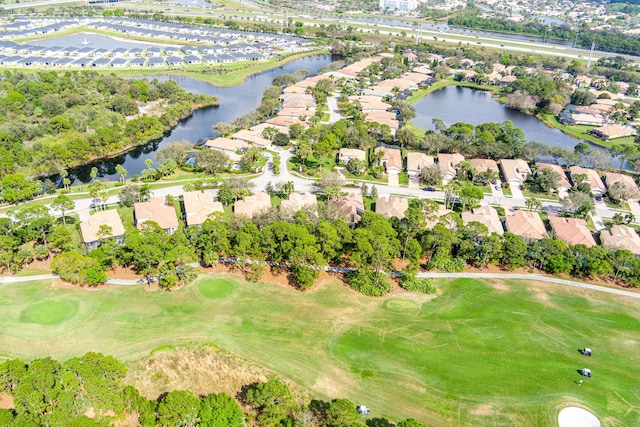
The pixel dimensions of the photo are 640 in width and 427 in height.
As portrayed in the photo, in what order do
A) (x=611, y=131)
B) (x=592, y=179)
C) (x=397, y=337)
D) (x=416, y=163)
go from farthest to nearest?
(x=611, y=131) → (x=416, y=163) → (x=592, y=179) → (x=397, y=337)

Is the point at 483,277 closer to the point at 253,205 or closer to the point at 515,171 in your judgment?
the point at 253,205

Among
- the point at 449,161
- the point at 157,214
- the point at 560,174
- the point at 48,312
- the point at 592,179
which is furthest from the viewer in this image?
the point at 449,161

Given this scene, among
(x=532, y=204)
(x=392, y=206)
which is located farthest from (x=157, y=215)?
(x=532, y=204)

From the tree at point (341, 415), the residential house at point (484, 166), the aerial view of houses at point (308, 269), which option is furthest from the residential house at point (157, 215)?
the residential house at point (484, 166)

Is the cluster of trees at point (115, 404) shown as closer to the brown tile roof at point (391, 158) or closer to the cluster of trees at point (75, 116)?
the brown tile roof at point (391, 158)

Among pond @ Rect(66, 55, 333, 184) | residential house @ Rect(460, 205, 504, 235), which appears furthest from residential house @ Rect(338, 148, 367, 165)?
pond @ Rect(66, 55, 333, 184)

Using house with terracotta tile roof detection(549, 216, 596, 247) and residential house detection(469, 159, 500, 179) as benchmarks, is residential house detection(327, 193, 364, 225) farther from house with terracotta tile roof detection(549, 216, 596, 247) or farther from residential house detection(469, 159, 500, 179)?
house with terracotta tile roof detection(549, 216, 596, 247)

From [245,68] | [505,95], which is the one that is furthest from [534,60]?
[245,68]
